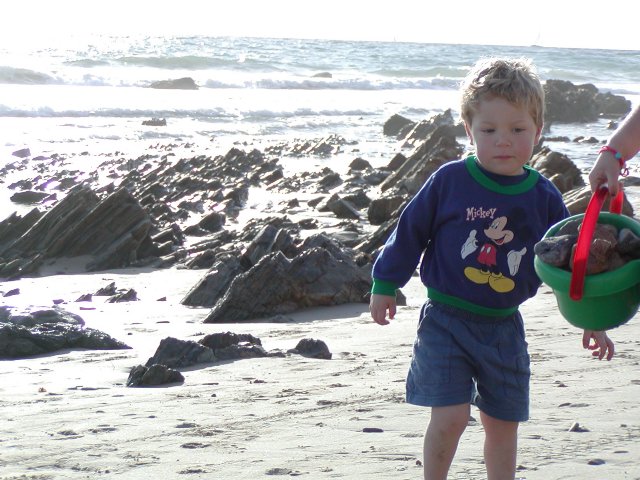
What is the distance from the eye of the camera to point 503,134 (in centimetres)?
308

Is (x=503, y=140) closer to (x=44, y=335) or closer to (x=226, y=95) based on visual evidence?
(x=44, y=335)

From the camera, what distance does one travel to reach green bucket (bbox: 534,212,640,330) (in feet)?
8.59

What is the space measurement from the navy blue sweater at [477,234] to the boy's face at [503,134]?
0.21 feet

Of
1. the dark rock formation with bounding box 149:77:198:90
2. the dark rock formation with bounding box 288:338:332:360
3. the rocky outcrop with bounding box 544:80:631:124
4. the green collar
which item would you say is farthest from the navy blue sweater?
the dark rock formation with bounding box 149:77:198:90

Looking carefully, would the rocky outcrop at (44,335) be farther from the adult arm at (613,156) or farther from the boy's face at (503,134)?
the adult arm at (613,156)

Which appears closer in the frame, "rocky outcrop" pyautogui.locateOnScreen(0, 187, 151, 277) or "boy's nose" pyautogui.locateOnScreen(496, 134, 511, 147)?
"boy's nose" pyautogui.locateOnScreen(496, 134, 511, 147)

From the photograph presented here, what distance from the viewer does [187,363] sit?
515cm

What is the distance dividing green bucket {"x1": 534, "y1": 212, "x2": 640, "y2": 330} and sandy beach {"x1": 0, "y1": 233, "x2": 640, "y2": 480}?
716 millimetres

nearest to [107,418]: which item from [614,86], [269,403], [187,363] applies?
[269,403]

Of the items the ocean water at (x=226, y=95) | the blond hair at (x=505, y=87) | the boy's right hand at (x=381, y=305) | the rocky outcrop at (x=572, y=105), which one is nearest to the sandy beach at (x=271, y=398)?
the boy's right hand at (x=381, y=305)

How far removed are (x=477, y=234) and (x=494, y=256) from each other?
8 cm

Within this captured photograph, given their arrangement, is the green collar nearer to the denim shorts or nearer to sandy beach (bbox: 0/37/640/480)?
the denim shorts

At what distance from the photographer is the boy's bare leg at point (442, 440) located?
305 centimetres

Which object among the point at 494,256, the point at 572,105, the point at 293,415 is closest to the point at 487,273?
the point at 494,256
